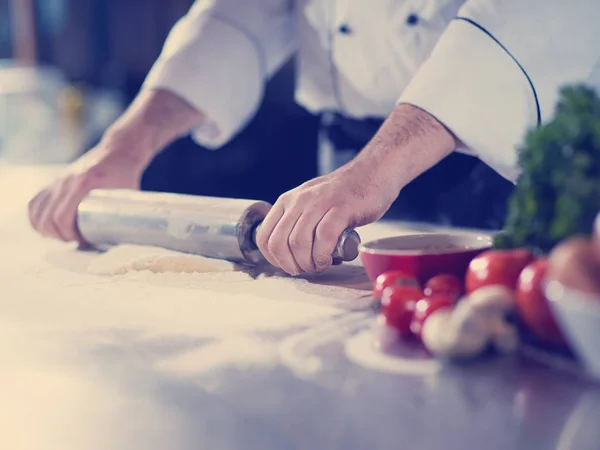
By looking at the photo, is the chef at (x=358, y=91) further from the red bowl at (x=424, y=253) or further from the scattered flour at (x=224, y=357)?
the scattered flour at (x=224, y=357)

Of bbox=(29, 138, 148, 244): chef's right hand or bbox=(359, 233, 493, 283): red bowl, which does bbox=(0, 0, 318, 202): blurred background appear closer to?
bbox=(29, 138, 148, 244): chef's right hand

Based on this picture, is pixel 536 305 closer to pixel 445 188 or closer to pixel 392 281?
pixel 392 281

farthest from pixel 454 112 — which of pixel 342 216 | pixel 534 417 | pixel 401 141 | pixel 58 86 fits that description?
pixel 58 86

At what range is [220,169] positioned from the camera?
3.12m

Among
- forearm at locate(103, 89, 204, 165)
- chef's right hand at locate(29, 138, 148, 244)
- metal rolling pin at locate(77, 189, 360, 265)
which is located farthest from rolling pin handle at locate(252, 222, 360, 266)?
forearm at locate(103, 89, 204, 165)

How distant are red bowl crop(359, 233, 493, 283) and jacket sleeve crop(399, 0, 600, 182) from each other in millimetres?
261

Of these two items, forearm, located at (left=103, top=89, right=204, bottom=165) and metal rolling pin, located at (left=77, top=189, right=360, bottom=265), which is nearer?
metal rolling pin, located at (left=77, top=189, right=360, bottom=265)

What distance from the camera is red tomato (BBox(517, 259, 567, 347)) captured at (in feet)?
2.09

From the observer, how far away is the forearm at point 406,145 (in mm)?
1083

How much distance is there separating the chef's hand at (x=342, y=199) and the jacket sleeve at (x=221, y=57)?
623 millimetres

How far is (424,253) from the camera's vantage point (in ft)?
2.82

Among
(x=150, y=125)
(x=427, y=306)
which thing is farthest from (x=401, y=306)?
(x=150, y=125)

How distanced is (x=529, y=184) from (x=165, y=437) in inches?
14.6

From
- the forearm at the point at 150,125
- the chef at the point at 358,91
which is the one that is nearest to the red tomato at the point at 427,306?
the chef at the point at 358,91
